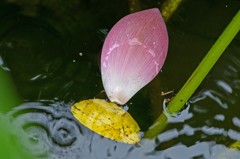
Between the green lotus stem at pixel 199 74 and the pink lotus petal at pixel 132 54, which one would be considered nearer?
the green lotus stem at pixel 199 74

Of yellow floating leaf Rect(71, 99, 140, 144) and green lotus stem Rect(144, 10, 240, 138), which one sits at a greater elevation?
green lotus stem Rect(144, 10, 240, 138)

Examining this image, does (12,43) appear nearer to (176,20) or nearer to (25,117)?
(25,117)

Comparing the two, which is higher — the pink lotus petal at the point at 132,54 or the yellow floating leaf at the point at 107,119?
the pink lotus petal at the point at 132,54

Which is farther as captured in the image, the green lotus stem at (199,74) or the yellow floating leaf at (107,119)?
the yellow floating leaf at (107,119)

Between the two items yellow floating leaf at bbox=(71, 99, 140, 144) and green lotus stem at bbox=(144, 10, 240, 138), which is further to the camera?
yellow floating leaf at bbox=(71, 99, 140, 144)
